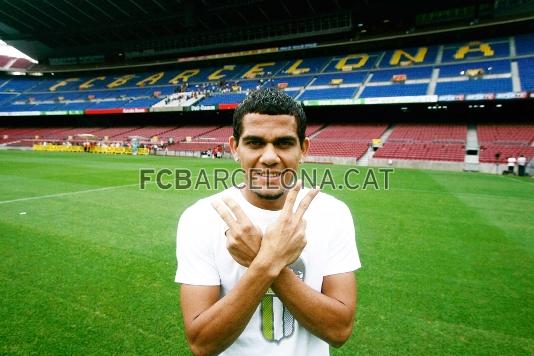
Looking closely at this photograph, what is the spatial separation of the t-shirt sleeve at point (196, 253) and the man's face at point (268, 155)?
34cm

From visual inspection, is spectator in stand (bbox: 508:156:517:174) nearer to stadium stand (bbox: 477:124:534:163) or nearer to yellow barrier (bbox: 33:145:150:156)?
stadium stand (bbox: 477:124:534:163)

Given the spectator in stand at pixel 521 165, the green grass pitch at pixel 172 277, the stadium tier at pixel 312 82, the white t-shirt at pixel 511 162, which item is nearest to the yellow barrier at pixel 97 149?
the stadium tier at pixel 312 82

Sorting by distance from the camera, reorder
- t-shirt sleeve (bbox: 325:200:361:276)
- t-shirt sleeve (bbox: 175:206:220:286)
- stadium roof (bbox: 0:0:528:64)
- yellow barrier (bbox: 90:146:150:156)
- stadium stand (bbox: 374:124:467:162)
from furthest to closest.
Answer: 1. stadium roof (bbox: 0:0:528:64)
2. yellow barrier (bbox: 90:146:150:156)
3. stadium stand (bbox: 374:124:467:162)
4. t-shirt sleeve (bbox: 325:200:361:276)
5. t-shirt sleeve (bbox: 175:206:220:286)

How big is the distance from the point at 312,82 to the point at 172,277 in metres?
35.3

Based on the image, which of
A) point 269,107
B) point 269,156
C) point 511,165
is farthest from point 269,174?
point 511,165

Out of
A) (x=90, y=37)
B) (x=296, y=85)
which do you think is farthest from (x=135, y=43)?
(x=296, y=85)

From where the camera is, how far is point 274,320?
1674 mm

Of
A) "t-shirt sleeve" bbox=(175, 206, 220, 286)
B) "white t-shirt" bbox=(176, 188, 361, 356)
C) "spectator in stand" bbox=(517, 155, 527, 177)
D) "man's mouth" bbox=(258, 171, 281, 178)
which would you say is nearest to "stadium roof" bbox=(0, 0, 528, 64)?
"spectator in stand" bbox=(517, 155, 527, 177)

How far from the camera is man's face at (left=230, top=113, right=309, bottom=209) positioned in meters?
1.86

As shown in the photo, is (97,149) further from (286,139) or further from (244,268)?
(244,268)

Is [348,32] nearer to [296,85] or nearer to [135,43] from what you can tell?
[296,85]

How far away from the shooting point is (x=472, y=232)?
7.27 meters

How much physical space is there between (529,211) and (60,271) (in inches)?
472

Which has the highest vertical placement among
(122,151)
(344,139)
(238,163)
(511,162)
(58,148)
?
(344,139)
